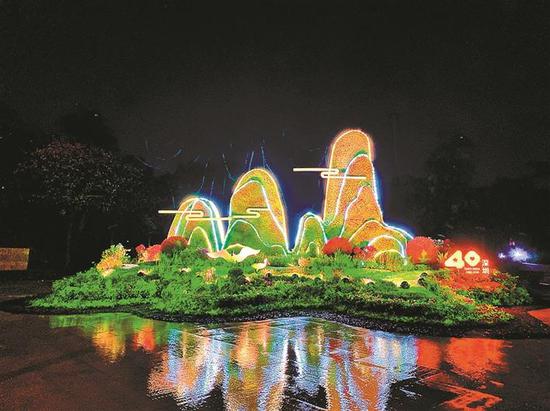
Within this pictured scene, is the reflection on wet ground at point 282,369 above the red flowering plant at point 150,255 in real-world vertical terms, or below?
below

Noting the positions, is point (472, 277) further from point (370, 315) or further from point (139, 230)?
point (139, 230)

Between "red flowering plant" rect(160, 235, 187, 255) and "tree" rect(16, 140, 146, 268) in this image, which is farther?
"tree" rect(16, 140, 146, 268)

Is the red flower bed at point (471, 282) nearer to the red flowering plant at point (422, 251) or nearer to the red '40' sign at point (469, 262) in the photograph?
the red '40' sign at point (469, 262)

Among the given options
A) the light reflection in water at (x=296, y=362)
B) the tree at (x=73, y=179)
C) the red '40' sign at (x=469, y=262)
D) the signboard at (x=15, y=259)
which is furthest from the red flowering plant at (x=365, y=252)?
the signboard at (x=15, y=259)

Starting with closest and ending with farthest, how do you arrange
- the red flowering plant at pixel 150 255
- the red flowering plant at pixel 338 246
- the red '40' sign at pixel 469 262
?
the red '40' sign at pixel 469 262 → the red flowering plant at pixel 338 246 → the red flowering plant at pixel 150 255

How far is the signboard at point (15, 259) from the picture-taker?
2098 centimetres

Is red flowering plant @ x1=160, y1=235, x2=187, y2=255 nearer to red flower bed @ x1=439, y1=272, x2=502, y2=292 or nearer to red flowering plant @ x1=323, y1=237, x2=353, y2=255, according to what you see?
red flowering plant @ x1=323, y1=237, x2=353, y2=255

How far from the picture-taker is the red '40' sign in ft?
38.2

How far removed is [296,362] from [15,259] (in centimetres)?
1942

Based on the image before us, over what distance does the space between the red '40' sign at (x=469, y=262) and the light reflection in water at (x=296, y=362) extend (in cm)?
437

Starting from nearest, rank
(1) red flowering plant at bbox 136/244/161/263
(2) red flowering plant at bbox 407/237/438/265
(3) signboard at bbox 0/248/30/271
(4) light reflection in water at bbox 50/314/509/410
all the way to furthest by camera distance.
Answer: (4) light reflection in water at bbox 50/314/509/410 < (2) red flowering plant at bbox 407/237/438/265 < (1) red flowering plant at bbox 136/244/161/263 < (3) signboard at bbox 0/248/30/271

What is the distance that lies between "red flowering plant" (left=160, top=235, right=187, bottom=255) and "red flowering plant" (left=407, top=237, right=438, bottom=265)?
7.89 metres

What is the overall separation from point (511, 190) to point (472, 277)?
26.3 m

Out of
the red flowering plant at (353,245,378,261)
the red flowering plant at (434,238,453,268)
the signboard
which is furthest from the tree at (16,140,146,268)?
the red flowering plant at (434,238,453,268)
